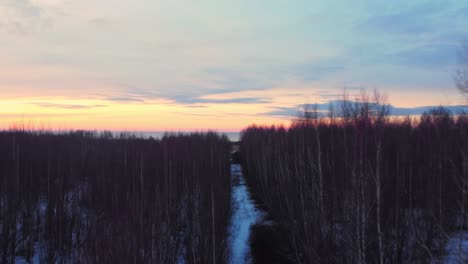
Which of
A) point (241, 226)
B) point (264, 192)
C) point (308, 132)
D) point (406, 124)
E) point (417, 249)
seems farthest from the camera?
point (264, 192)

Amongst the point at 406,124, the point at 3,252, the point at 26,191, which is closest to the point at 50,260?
the point at 3,252

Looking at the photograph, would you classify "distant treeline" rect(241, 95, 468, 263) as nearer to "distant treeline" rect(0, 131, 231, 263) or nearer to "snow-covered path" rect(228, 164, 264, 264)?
"snow-covered path" rect(228, 164, 264, 264)

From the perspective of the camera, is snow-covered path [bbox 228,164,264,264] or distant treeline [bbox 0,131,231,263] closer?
distant treeline [bbox 0,131,231,263]

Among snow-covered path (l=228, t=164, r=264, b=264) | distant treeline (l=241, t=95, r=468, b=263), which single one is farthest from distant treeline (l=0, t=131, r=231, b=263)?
distant treeline (l=241, t=95, r=468, b=263)

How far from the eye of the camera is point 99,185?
1400 cm

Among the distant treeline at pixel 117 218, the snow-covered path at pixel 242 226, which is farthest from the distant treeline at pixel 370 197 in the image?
the distant treeline at pixel 117 218

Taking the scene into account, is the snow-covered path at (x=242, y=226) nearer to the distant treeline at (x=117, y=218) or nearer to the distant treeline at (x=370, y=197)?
the distant treeline at (x=117, y=218)

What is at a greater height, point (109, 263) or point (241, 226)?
point (109, 263)

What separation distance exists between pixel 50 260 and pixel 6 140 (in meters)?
13.5

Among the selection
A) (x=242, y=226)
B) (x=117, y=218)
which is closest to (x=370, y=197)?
(x=117, y=218)

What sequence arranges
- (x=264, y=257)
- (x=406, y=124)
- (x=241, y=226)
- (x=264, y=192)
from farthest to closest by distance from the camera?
1. (x=264, y=192)
2. (x=406, y=124)
3. (x=241, y=226)
4. (x=264, y=257)

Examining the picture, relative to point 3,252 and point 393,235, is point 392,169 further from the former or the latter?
point 3,252

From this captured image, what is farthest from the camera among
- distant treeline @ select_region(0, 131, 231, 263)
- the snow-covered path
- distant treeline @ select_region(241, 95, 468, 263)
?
the snow-covered path

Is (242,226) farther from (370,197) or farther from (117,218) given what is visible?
(370,197)
